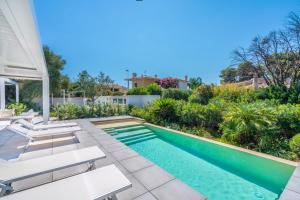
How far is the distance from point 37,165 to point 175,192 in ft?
7.62

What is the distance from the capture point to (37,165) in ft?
9.08

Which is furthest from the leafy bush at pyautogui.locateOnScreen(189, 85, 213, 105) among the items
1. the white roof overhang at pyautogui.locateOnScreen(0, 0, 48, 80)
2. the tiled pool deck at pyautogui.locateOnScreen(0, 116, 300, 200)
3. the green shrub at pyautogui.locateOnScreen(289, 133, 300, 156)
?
the white roof overhang at pyautogui.locateOnScreen(0, 0, 48, 80)

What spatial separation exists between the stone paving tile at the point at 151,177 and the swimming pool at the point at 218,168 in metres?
1.21

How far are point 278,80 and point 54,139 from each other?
51.6 ft

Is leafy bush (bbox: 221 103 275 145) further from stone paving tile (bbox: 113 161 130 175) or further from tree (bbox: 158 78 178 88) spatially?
tree (bbox: 158 78 178 88)

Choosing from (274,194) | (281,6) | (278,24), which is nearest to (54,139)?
(274,194)

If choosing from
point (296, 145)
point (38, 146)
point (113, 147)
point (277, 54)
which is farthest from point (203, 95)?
point (38, 146)

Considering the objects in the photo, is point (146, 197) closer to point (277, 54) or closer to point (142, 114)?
point (142, 114)

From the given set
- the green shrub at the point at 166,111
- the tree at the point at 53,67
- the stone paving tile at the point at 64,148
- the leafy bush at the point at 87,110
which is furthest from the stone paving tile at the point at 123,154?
the tree at the point at 53,67

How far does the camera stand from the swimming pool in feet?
12.5

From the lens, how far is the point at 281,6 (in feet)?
31.2

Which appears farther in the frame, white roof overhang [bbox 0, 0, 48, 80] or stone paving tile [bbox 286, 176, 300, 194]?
stone paving tile [bbox 286, 176, 300, 194]

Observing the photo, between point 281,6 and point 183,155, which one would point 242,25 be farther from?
point 183,155

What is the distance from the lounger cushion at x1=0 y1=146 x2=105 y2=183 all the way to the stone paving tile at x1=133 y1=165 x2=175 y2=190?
0.87 m
